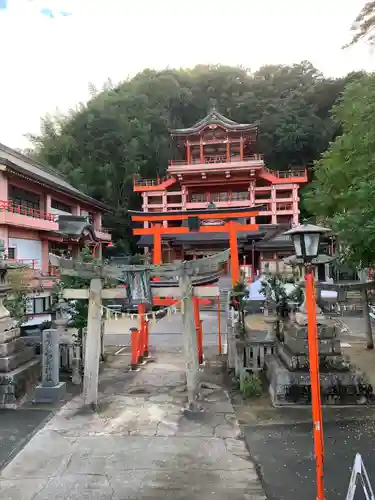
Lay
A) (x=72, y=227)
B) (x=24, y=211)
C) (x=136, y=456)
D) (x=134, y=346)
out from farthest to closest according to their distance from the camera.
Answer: (x=72, y=227) < (x=24, y=211) < (x=134, y=346) < (x=136, y=456)

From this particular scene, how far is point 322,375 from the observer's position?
7922 millimetres

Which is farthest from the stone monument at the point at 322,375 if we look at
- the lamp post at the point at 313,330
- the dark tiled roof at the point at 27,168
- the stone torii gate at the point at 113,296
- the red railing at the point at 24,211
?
the dark tiled roof at the point at 27,168

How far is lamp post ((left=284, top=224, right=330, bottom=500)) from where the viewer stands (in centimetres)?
422

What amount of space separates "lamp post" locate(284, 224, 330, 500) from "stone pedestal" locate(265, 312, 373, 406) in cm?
323

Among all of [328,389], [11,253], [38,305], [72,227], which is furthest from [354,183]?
[72,227]

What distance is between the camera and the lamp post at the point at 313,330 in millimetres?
4219

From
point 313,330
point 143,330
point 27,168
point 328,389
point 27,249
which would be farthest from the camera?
point 27,168

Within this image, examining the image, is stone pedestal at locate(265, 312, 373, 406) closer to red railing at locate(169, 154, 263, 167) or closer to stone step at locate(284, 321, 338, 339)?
stone step at locate(284, 321, 338, 339)

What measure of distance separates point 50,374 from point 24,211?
63.9 ft

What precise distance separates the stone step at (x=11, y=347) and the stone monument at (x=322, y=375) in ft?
19.6

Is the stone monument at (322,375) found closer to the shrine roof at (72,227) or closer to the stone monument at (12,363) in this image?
the stone monument at (12,363)

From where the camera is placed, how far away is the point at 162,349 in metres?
13.6

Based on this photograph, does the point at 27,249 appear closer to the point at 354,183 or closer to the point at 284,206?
the point at 354,183

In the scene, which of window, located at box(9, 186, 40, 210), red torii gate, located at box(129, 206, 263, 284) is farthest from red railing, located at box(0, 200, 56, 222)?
red torii gate, located at box(129, 206, 263, 284)
